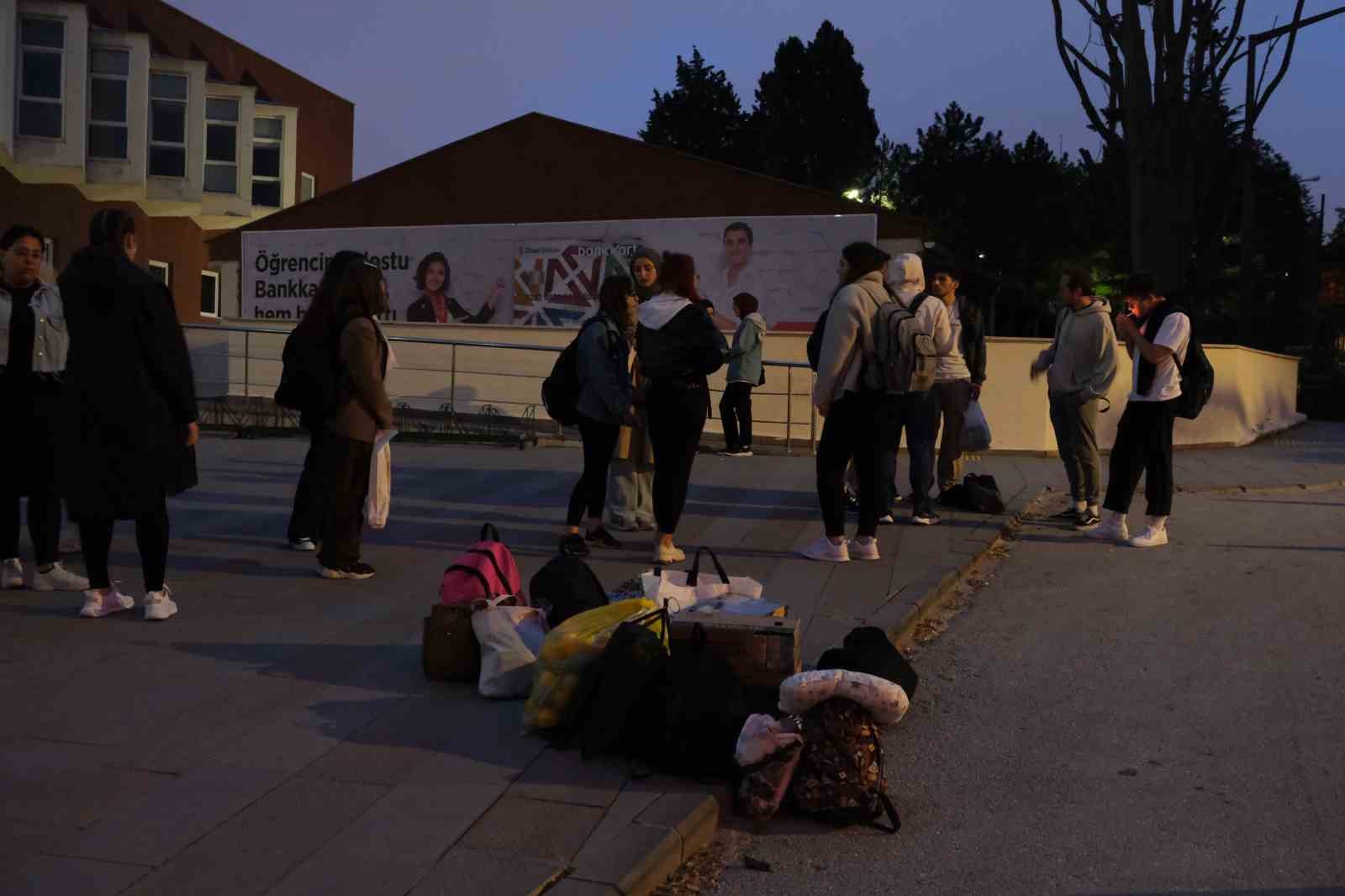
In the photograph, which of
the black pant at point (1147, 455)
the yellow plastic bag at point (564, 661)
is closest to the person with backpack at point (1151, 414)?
the black pant at point (1147, 455)

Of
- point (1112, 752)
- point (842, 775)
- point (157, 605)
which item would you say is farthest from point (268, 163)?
point (842, 775)

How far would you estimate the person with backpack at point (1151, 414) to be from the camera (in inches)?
390

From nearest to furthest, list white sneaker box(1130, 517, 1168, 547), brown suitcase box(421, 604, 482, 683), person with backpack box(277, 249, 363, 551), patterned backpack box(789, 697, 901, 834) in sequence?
patterned backpack box(789, 697, 901, 834) < brown suitcase box(421, 604, 482, 683) < person with backpack box(277, 249, 363, 551) < white sneaker box(1130, 517, 1168, 547)

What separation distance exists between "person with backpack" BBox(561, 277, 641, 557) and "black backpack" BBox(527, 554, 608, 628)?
239 cm

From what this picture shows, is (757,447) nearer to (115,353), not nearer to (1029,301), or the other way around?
(115,353)

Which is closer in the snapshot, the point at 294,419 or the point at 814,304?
the point at 294,419

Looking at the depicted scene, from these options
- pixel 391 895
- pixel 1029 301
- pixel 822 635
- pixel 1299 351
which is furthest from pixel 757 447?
pixel 1029 301

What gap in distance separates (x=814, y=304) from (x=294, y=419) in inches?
424

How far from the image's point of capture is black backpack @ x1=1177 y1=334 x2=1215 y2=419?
998 centimetres

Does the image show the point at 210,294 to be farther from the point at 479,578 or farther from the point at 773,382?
the point at 479,578

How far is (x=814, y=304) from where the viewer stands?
86.8 feet

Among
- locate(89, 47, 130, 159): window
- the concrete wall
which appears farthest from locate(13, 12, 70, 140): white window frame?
the concrete wall

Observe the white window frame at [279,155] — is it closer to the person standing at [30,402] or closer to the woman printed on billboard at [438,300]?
the woman printed on billboard at [438,300]

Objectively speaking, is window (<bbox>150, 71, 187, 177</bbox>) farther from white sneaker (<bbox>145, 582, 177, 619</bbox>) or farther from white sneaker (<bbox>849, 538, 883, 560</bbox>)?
white sneaker (<bbox>145, 582, 177, 619</bbox>)
